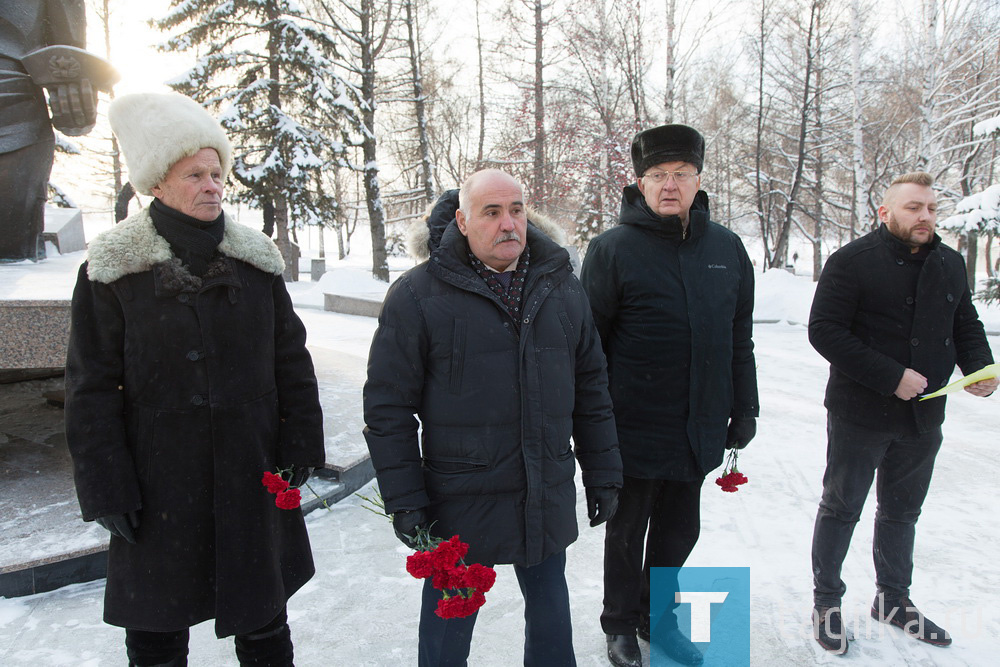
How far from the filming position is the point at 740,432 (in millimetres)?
2590

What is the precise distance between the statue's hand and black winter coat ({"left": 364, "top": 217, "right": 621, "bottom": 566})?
152 inches

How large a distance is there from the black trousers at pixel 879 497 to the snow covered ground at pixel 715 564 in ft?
0.72

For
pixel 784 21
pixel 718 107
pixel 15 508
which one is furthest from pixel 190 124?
pixel 718 107

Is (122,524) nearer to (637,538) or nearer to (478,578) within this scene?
(478,578)

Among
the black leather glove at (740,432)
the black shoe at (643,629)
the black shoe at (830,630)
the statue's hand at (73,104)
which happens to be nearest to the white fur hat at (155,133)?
the black leather glove at (740,432)

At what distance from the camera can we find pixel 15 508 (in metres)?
3.32

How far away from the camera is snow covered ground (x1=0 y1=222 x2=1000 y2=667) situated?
100 inches

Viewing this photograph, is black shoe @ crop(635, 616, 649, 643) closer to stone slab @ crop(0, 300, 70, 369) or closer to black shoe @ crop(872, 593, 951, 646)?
black shoe @ crop(872, 593, 951, 646)

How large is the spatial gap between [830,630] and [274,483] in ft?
7.30

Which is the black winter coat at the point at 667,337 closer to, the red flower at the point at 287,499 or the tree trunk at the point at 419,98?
the red flower at the point at 287,499

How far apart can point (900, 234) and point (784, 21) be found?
21.2 metres

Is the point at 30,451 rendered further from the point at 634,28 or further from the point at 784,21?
the point at 784,21

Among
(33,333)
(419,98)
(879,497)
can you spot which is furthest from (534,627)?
(419,98)

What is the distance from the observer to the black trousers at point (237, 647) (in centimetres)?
191
